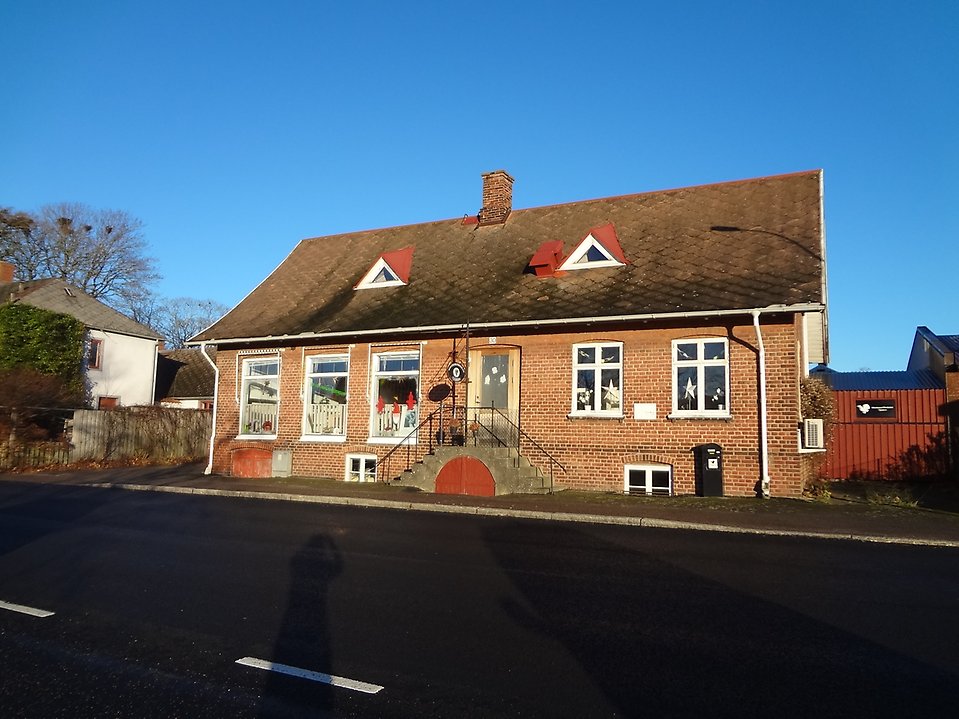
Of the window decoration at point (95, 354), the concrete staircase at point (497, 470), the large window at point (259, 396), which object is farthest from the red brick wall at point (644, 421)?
the window decoration at point (95, 354)

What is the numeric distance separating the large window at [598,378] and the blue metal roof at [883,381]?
33.4 ft

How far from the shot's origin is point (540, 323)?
17.4 meters

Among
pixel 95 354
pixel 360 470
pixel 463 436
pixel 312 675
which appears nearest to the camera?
pixel 312 675

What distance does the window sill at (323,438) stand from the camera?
20391 millimetres

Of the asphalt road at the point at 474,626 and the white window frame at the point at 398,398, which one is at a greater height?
the white window frame at the point at 398,398

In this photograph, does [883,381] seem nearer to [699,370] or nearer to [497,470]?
[699,370]

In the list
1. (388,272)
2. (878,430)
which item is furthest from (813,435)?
(388,272)

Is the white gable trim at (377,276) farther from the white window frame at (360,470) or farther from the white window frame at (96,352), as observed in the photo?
the white window frame at (96,352)

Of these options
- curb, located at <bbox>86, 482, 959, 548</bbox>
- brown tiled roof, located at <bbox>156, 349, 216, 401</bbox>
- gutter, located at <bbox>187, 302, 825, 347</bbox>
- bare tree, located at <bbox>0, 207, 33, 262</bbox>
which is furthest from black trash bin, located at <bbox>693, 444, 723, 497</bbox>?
bare tree, located at <bbox>0, 207, 33, 262</bbox>

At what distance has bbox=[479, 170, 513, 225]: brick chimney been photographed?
23038 millimetres

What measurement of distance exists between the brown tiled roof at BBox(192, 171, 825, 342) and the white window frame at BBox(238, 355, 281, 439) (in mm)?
804

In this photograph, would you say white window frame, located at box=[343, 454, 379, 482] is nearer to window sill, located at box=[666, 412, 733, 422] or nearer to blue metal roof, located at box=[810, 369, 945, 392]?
window sill, located at box=[666, 412, 733, 422]

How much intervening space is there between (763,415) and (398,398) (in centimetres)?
894

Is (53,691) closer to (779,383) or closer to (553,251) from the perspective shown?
(779,383)
